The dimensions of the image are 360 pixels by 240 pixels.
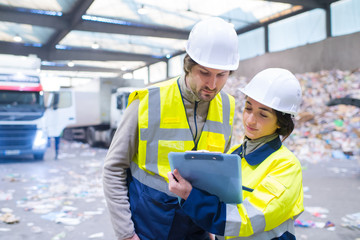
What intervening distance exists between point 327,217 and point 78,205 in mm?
3963

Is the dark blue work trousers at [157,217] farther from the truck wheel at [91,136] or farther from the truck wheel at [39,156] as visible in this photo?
the truck wheel at [91,136]

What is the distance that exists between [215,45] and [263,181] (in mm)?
762

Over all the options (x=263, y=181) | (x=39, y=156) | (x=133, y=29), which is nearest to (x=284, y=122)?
(x=263, y=181)

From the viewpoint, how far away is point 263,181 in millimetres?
1352

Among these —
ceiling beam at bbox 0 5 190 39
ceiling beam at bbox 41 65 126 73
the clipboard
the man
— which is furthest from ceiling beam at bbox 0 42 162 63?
the clipboard

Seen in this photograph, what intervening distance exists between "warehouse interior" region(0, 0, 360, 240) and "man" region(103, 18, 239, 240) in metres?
2.63

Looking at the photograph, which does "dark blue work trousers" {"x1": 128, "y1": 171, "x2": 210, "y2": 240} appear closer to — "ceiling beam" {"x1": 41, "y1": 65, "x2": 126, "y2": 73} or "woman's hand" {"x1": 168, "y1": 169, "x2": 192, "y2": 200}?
"woman's hand" {"x1": 168, "y1": 169, "x2": 192, "y2": 200}

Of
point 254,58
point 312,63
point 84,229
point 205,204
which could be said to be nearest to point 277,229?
point 205,204

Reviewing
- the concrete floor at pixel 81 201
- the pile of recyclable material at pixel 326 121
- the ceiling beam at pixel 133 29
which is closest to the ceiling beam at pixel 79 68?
the ceiling beam at pixel 133 29

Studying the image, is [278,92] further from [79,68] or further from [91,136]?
[79,68]

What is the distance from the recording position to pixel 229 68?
1.67 meters

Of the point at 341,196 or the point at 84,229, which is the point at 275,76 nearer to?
the point at 84,229

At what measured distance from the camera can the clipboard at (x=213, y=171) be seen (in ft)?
3.89

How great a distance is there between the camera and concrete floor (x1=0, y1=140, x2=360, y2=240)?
13.3ft
